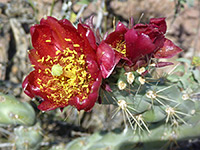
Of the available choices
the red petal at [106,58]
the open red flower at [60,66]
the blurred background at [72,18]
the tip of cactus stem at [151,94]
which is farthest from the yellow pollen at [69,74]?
→ the blurred background at [72,18]

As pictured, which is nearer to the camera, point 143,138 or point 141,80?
point 141,80

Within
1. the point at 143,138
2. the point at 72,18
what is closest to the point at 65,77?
the point at 143,138

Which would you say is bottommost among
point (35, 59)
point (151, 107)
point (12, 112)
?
point (12, 112)

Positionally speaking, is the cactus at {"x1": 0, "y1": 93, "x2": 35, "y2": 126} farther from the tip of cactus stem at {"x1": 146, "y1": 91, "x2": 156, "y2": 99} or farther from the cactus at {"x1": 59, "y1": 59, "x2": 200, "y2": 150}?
the tip of cactus stem at {"x1": 146, "y1": 91, "x2": 156, "y2": 99}

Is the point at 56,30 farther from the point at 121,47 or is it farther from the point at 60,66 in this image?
the point at 121,47

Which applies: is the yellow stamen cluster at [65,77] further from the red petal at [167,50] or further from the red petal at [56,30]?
the red petal at [167,50]

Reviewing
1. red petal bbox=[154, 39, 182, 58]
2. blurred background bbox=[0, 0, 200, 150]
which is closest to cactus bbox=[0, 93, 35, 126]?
blurred background bbox=[0, 0, 200, 150]
